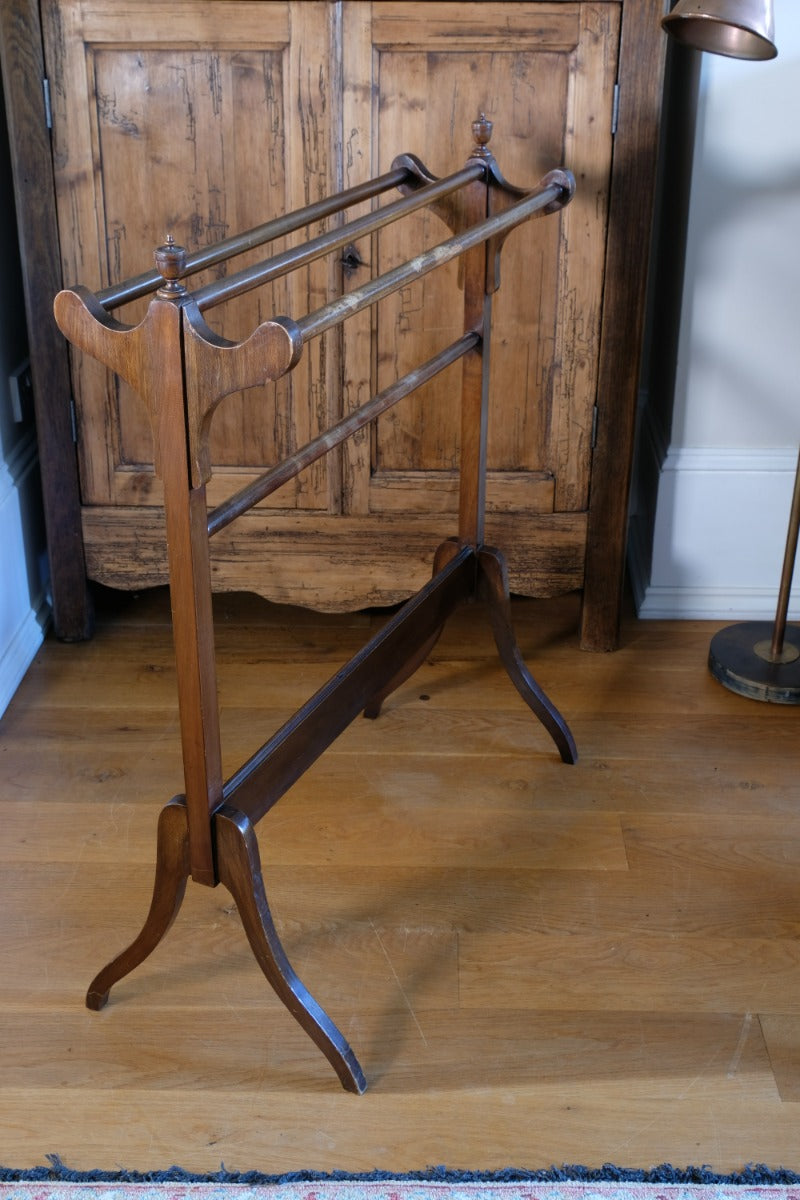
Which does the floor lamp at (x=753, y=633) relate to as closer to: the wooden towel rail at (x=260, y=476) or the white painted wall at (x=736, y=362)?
the white painted wall at (x=736, y=362)

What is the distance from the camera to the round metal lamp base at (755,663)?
8.27ft

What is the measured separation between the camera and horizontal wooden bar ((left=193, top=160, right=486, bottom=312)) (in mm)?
1368

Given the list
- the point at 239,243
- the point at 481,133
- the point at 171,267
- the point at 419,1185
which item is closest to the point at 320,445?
the point at 239,243

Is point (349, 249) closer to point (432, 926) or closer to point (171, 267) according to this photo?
point (171, 267)

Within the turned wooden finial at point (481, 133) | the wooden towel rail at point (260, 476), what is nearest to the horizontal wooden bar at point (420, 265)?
the wooden towel rail at point (260, 476)

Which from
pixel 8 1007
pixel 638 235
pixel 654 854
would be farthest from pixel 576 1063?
pixel 638 235

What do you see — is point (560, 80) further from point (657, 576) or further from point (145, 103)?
point (657, 576)

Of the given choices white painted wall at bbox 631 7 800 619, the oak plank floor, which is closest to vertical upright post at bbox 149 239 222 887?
the oak plank floor

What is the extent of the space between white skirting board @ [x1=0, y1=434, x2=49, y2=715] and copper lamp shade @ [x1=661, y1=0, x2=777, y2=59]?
4.89 ft

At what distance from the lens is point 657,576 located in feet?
9.26

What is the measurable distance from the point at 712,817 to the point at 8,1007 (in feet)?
A: 3.77

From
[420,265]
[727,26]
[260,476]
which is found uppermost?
[727,26]

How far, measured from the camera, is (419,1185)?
1512 mm

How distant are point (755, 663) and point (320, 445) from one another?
4.14 feet
